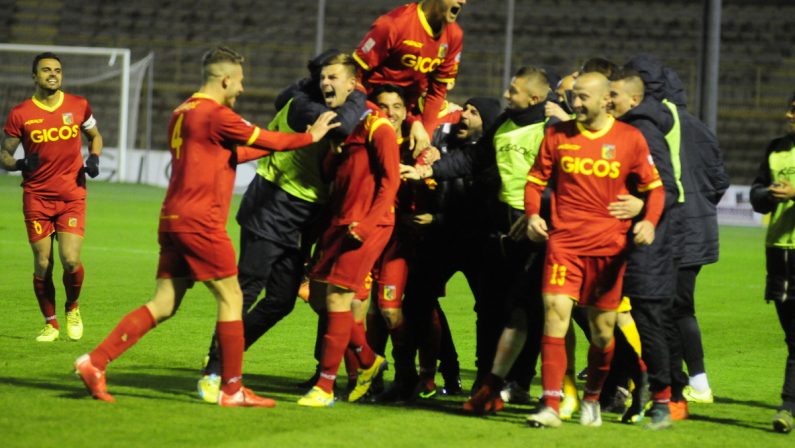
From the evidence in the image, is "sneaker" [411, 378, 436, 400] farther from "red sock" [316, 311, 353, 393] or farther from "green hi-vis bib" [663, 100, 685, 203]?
"green hi-vis bib" [663, 100, 685, 203]

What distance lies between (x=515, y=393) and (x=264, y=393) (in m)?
1.49

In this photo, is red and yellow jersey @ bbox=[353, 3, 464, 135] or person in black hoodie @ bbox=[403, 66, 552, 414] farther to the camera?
red and yellow jersey @ bbox=[353, 3, 464, 135]

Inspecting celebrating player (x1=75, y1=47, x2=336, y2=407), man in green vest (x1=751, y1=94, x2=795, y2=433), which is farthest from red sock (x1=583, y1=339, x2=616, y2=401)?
celebrating player (x1=75, y1=47, x2=336, y2=407)

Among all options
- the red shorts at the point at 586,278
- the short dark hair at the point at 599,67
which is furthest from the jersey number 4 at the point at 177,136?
the short dark hair at the point at 599,67

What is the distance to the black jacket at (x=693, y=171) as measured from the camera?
732 centimetres

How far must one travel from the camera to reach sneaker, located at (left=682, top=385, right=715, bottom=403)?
25.6 ft

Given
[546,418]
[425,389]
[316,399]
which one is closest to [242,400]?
[316,399]

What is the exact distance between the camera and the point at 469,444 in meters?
6.12

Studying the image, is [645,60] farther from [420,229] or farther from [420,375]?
[420,375]

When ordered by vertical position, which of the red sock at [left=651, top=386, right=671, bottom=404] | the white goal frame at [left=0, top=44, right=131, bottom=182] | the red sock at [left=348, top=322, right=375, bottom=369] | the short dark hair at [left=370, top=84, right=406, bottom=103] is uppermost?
the white goal frame at [left=0, top=44, right=131, bottom=182]

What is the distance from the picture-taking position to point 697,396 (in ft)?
25.7

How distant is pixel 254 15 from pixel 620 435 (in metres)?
33.0

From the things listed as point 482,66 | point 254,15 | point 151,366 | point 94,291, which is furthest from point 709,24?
point 254,15

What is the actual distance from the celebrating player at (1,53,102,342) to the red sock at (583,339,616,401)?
425cm
